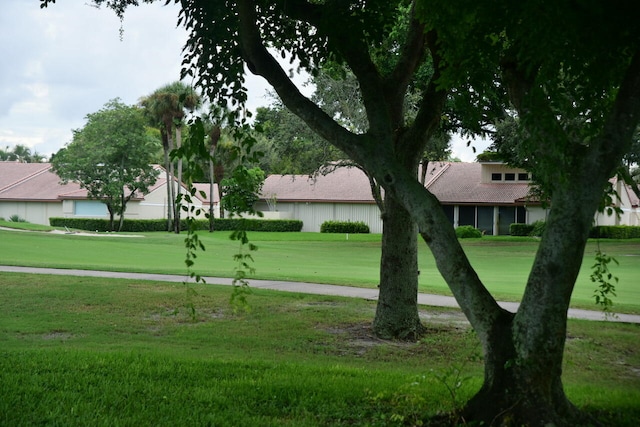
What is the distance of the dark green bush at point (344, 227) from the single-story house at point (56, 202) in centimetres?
1069

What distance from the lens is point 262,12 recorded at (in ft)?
32.0

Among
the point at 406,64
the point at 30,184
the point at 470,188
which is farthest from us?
the point at 30,184

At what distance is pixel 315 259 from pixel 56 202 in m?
35.5

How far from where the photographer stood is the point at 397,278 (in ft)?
39.6

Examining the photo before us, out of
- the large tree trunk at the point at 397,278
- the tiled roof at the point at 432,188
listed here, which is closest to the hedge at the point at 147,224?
the tiled roof at the point at 432,188

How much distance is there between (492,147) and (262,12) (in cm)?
2877

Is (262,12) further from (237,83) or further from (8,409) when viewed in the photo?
(8,409)

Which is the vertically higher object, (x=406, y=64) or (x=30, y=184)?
(x=30, y=184)

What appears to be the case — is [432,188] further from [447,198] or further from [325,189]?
[325,189]

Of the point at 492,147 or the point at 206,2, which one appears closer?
the point at 206,2

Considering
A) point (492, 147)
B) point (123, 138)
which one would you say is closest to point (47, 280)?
point (492, 147)

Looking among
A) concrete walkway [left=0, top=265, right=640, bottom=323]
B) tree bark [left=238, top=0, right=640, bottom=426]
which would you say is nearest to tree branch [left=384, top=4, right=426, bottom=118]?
tree bark [left=238, top=0, right=640, bottom=426]

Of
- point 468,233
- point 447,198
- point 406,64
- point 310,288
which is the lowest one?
point 310,288

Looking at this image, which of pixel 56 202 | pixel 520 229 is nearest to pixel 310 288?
pixel 520 229
